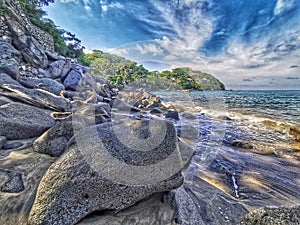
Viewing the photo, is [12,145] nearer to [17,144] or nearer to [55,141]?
[17,144]

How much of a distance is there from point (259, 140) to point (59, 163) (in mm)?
7364

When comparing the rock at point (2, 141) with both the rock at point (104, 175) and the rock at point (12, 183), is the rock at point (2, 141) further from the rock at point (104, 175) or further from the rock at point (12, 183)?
the rock at point (104, 175)

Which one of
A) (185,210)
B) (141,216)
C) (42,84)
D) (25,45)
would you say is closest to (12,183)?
(141,216)

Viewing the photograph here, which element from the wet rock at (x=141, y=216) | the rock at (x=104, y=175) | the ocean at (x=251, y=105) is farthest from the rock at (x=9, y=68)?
the ocean at (x=251, y=105)

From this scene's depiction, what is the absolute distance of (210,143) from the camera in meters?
5.84

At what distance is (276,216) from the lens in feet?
4.58

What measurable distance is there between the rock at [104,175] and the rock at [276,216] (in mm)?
870

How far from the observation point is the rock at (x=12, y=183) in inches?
73.5

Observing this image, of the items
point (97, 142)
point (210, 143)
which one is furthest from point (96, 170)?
point (210, 143)

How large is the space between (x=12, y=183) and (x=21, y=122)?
1757 millimetres

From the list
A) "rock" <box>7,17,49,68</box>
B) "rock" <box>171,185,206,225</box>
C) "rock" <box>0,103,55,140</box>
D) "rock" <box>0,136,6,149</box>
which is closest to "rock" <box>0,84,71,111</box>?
"rock" <box>0,103,55,140</box>

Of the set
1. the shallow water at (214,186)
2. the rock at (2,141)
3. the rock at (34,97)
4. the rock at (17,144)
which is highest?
the rock at (34,97)

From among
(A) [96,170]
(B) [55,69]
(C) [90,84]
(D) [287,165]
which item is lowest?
(D) [287,165]

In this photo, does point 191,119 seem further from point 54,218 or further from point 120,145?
point 54,218
